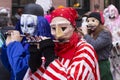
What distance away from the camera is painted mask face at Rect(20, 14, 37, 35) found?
10.7 feet

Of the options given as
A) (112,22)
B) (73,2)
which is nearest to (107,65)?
(112,22)

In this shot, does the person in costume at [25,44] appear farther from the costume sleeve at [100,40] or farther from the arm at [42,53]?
the costume sleeve at [100,40]

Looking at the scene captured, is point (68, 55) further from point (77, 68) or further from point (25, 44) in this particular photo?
point (25, 44)

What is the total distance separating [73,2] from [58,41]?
533 inches

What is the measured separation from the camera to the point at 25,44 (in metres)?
3.26

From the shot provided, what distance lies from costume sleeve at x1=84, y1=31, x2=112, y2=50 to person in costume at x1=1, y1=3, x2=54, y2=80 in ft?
5.41

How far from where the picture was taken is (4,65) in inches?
128

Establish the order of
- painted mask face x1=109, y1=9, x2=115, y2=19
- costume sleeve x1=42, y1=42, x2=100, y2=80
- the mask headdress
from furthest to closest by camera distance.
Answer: painted mask face x1=109, y1=9, x2=115, y2=19 < the mask headdress < costume sleeve x1=42, y1=42, x2=100, y2=80

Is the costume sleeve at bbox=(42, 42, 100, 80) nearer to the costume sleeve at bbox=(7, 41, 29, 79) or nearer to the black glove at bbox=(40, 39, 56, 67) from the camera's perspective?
the black glove at bbox=(40, 39, 56, 67)

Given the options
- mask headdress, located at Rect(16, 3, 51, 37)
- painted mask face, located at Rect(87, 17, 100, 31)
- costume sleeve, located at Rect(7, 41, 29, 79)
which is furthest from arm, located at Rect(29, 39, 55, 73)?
painted mask face, located at Rect(87, 17, 100, 31)

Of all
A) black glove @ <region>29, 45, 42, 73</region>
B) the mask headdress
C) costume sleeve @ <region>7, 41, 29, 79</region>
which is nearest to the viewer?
black glove @ <region>29, 45, 42, 73</region>

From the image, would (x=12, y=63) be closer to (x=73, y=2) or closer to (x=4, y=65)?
(x=4, y=65)

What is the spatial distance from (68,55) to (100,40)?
222 centimetres

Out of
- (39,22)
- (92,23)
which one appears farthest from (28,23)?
(92,23)
